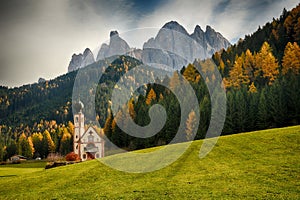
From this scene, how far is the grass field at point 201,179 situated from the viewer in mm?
19328

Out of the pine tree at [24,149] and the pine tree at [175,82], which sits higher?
the pine tree at [175,82]

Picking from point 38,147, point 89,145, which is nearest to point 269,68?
point 89,145

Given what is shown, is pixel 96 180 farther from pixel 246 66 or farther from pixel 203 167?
pixel 246 66

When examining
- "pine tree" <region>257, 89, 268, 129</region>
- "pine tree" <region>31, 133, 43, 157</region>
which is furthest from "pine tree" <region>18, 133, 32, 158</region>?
"pine tree" <region>257, 89, 268, 129</region>

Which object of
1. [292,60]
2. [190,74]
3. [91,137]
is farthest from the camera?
[190,74]

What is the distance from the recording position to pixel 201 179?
2255 cm

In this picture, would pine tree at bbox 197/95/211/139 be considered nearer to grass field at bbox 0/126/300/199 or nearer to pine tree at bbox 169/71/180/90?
pine tree at bbox 169/71/180/90

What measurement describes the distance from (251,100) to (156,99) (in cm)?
3641

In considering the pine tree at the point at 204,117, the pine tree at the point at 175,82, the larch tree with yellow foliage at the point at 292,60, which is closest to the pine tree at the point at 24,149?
the pine tree at the point at 175,82

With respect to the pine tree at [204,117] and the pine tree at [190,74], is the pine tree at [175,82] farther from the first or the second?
the pine tree at [204,117]

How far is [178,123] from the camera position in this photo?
3036 inches

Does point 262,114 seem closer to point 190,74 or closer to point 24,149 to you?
point 190,74

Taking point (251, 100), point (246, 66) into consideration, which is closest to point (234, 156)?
point (251, 100)

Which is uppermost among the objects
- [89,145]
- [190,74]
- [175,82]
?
[190,74]
